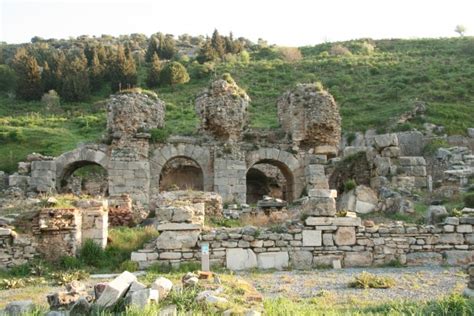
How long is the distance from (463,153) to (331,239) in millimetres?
13118

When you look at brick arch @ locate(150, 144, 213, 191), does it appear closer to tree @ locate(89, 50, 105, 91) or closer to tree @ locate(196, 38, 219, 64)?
tree @ locate(89, 50, 105, 91)

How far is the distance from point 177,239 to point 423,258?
5.13 metres

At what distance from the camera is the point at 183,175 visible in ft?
89.6

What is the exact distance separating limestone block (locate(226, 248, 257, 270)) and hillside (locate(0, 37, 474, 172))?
37.3 feet

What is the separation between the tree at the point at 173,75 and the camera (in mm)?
50344

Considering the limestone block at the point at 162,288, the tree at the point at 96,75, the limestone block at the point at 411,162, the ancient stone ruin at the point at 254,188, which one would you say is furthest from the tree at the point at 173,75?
→ the limestone block at the point at 162,288

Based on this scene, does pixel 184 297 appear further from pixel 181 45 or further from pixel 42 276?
pixel 181 45

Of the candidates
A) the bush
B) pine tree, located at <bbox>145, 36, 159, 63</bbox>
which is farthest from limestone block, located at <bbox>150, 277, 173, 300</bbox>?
pine tree, located at <bbox>145, 36, 159, 63</bbox>

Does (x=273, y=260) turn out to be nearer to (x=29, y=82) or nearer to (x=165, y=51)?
(x=29, y=82)

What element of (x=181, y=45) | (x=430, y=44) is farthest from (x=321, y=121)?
(x=181, y=45)

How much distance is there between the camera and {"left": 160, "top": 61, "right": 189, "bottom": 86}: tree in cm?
5034

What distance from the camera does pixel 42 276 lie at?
10445 mm

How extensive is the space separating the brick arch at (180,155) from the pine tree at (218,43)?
39309 millimetres

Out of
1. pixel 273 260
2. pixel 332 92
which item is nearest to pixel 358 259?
pixel 273 260
